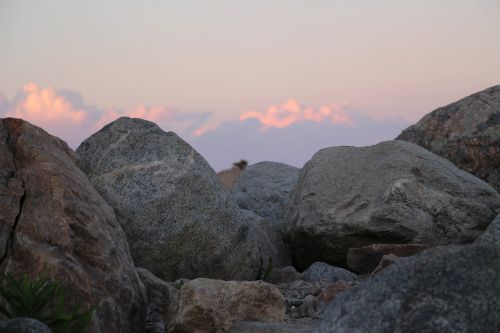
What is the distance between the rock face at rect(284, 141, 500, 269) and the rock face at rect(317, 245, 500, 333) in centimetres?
594

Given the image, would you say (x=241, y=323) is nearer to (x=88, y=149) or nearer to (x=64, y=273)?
(x=64, y=273)

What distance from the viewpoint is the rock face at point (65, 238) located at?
6613 millimetres

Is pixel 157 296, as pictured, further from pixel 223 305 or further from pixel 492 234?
pixel 492 234

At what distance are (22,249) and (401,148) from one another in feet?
23.0

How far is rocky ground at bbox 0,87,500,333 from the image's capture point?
5008 mm

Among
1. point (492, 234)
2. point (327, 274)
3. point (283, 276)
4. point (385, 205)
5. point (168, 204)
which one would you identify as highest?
point (168, 204)

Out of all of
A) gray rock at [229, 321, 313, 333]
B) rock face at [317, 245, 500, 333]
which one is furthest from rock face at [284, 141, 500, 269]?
rock face at [317, 245, 500, 333]

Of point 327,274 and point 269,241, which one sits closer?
point 327,274

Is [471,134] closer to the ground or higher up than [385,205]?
higher up

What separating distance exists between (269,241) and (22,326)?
7007 millimetres

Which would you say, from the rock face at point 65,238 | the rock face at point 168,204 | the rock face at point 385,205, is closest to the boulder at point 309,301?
the rock face at point 168,204

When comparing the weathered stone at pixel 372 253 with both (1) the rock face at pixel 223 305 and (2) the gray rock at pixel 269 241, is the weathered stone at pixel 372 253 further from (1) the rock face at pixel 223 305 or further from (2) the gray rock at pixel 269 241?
(1) the rock face at pixel 223 305

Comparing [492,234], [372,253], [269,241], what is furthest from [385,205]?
[269,241]

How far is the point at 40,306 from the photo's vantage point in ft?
19.9
